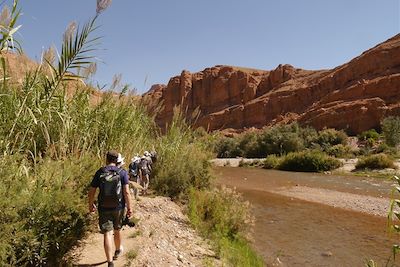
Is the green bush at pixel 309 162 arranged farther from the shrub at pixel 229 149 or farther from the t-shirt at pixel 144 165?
the t-shirt at pixel 144 165

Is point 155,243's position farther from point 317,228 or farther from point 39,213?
point 317,228

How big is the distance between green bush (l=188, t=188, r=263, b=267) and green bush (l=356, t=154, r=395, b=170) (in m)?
19.8

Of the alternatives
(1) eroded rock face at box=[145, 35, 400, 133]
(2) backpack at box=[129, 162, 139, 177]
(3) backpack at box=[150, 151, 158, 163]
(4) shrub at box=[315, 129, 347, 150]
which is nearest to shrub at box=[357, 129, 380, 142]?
(4) shrub at box=[315, 129, 347, 150]

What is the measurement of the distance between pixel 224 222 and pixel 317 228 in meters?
4.40

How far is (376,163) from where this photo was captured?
1006 inches

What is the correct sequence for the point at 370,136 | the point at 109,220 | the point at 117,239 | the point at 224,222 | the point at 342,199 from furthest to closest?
the point at 370,136 → the point at 342,199 → the point at 224,222 → the point at 117,239 → the point at 109,220

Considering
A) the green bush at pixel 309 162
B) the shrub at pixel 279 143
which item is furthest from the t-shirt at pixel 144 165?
the shrub at pixel 279 143

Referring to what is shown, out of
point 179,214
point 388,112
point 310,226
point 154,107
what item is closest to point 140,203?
point 179,214

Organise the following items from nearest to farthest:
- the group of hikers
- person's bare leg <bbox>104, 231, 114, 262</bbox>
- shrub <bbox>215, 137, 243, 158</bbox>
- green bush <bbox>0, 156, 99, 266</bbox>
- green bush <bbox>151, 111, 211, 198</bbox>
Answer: green bush <bbox>0, 156, 99, 266</bbox>
person's bare leg <bbox>104, 231, 114, 262</bbox>
the group of hikers
green bush <bbox>151, 111, 211, 198</bbox>
shrub <bbox>215, 137, 243, 158</bbox>

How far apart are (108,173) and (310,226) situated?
8.06m

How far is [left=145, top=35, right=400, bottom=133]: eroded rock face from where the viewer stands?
2292 inches

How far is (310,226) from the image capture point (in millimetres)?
11094

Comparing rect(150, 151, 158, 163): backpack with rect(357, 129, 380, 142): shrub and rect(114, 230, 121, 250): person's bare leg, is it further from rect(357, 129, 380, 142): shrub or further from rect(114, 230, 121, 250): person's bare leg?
rect(357, 129, 380, 142): shrub

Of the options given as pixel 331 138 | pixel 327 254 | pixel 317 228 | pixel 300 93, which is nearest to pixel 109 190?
pixel 327 254
